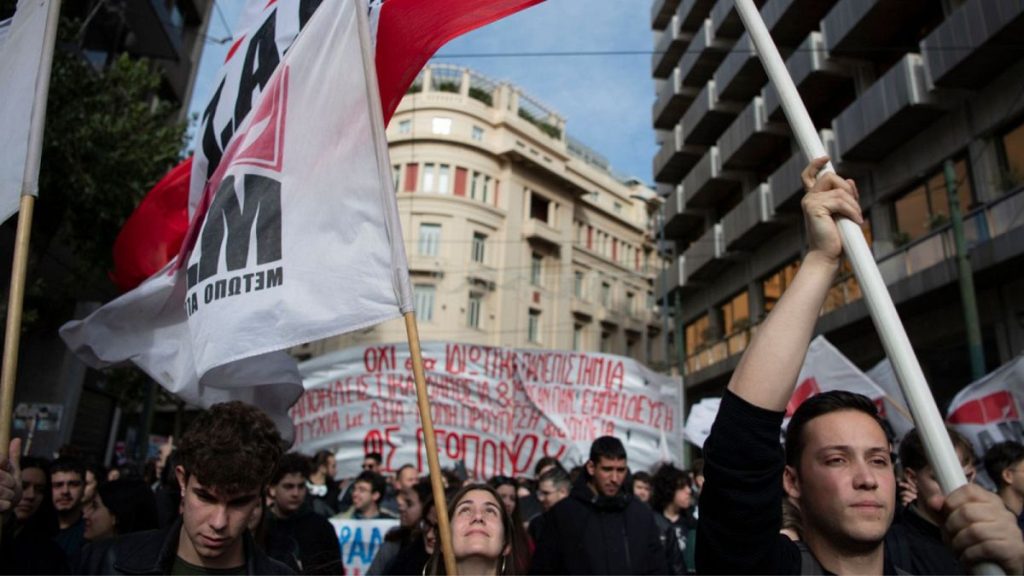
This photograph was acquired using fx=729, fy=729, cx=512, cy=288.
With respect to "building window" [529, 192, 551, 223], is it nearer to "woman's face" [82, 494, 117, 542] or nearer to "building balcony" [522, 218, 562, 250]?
"building balcony" [522, 218, 562, 250]

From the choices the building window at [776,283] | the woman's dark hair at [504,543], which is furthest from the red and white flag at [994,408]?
the building window at [776,283]

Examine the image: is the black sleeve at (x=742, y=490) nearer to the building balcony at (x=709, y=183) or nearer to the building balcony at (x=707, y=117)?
the building balcony at (x=709, y=183)

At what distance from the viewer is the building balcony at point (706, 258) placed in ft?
76.0

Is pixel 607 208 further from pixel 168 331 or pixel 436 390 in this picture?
pixel 168 331

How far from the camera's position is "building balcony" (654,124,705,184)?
2612 centimetres

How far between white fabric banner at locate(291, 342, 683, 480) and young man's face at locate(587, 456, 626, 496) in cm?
446

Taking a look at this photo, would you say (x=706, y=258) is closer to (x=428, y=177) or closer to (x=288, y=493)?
(x=428, y=177)

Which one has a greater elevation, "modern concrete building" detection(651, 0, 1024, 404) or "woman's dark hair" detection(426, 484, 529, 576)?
"modern concrete building" detection(651, 0, 1024, 404)

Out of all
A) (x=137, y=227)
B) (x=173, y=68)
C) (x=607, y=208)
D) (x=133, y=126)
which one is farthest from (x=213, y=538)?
(x=607, y=208)

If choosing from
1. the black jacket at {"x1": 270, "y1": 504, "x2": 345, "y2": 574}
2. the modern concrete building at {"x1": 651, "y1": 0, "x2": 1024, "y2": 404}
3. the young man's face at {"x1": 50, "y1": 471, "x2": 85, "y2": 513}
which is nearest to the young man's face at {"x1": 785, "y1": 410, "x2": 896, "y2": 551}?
the black jacket at {"x1": 270, "y1": 504, "x2": 345, "y2": 574}

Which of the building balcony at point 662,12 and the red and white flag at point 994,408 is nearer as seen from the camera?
the red and white flag at point 994,408

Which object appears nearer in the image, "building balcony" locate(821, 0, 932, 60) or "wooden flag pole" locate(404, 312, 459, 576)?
"wooden flag pole" locate(404, 312, 459, 576)

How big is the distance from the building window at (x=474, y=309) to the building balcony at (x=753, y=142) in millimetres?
14461

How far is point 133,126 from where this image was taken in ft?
34.4
